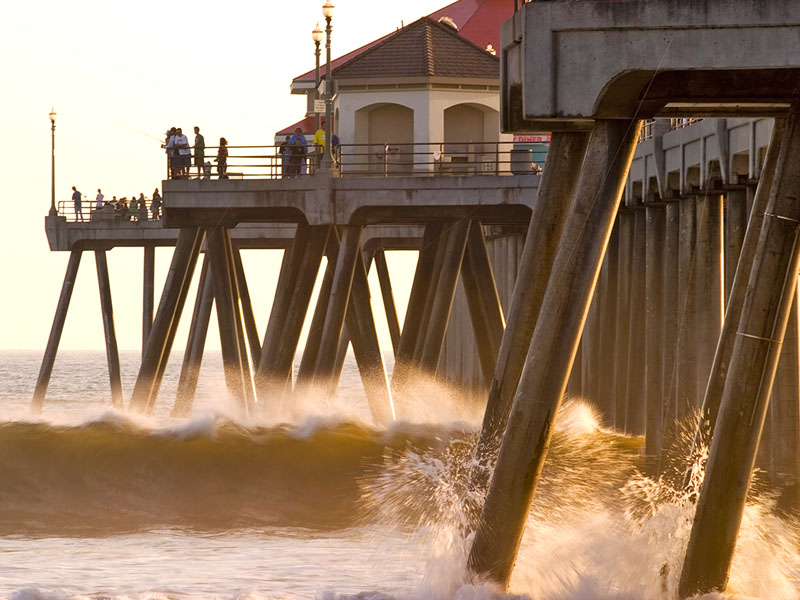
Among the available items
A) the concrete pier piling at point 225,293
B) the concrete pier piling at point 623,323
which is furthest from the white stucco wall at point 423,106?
the concrete pier piling at point 623,323

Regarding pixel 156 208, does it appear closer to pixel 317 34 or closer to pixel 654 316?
pixel 317 34

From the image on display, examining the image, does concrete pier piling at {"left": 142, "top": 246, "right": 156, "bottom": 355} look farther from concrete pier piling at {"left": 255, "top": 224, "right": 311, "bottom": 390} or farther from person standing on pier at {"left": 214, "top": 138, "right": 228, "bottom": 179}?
person standing on pier at {"left": 214, "top": 138, "right": 228, "bottom": 179}

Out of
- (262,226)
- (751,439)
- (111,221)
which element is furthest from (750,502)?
(111,221)

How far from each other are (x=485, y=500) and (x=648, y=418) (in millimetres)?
9357

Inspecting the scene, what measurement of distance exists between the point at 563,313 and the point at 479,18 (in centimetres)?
3898

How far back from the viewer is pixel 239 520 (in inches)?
826

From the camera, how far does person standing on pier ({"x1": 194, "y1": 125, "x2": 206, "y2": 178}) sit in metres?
28.3

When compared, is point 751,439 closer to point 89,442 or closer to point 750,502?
point 750,502

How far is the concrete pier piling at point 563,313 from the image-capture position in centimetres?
1139

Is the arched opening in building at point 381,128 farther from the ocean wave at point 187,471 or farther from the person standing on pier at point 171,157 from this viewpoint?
the ocean wave at point 187,471

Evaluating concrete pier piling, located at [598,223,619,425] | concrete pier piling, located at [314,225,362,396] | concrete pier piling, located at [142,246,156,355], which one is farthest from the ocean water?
concrete pier piling, located at [142,246,156,355]

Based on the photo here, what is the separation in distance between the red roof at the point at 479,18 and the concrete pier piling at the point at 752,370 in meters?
35.5

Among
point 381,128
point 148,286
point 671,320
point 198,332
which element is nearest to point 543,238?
point 671,320

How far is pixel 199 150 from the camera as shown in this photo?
94.6 feet
